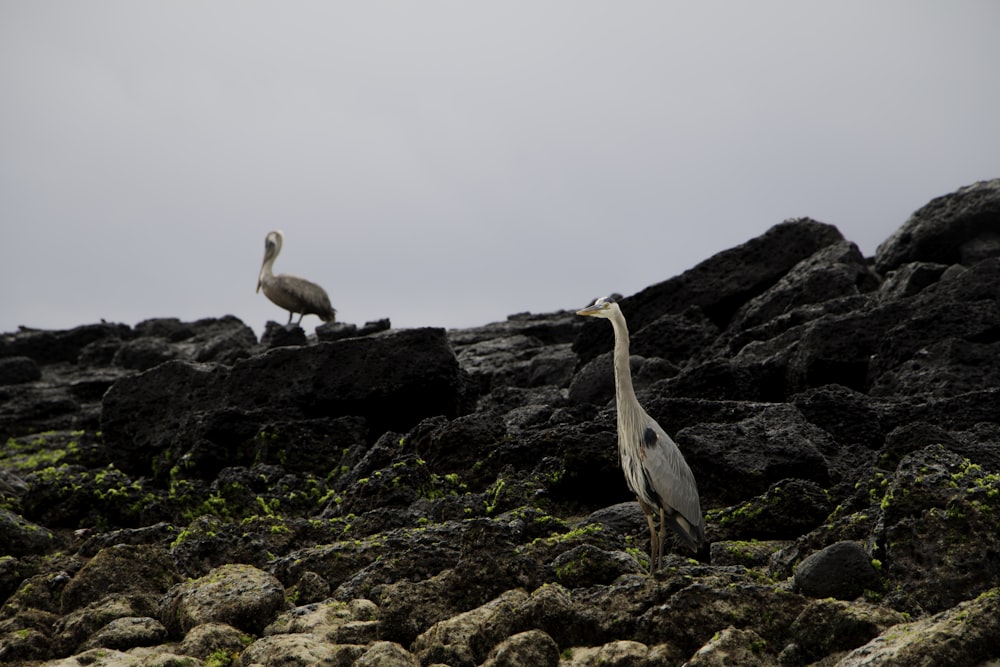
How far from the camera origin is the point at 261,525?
1270cm

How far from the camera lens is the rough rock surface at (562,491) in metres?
8.73

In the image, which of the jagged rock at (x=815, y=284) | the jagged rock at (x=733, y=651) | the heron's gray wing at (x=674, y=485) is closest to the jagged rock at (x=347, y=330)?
the jagged rock at (x=815, y=284)

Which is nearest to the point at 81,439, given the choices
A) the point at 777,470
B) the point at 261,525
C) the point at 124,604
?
the point at 261,525

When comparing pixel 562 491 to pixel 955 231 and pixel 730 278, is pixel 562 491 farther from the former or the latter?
pixel 955 231

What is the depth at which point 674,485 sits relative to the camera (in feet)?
37.0

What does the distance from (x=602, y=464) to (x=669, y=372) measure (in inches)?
203

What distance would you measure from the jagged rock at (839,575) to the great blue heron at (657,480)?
6.36 ft

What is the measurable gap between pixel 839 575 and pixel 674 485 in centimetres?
249

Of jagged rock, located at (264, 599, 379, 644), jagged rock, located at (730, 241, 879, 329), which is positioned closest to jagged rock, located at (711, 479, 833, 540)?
jagged rock, located at (264, 599, 379, 644)

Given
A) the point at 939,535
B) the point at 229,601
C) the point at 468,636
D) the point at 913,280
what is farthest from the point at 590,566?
the point at 913,280

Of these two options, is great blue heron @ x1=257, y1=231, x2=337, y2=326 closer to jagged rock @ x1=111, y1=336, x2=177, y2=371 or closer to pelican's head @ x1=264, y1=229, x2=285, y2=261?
pelican's head @ x1=264, y1=229, x2=285, y2=261

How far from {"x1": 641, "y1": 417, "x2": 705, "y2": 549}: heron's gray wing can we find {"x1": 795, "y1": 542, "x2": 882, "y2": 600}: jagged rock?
2094mm

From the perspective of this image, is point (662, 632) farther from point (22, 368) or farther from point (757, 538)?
point (22, 368)

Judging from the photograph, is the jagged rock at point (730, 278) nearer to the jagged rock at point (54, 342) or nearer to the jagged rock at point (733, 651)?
the jagged rock at point (733, 651)
